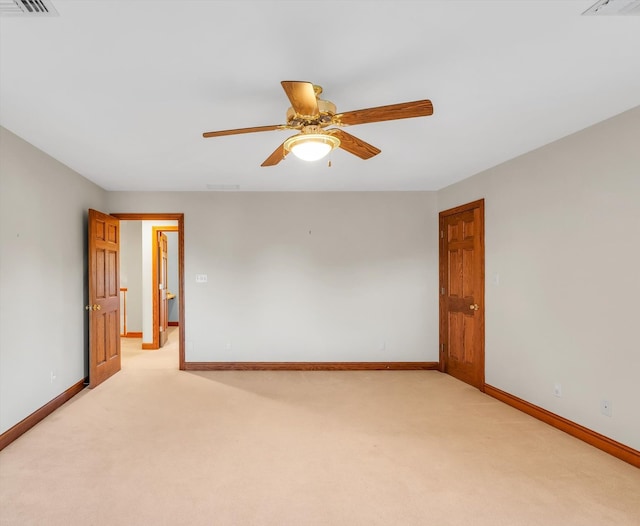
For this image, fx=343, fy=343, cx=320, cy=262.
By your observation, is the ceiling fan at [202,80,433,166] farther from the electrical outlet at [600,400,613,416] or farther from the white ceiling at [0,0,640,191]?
the electrical outlet at [600,400,613,416]

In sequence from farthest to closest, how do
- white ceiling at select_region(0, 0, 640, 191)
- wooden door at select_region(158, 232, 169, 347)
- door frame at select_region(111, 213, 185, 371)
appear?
1. wooden door at select_region(158, 232, 169, 347)
2. door frame at select_region(111, 213, 185, 371)
3. white ceiling at select_region(0, 0, 640, 191)

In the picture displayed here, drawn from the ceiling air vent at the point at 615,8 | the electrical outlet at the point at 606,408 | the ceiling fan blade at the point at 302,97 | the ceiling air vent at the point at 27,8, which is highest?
the ceiling air vent at the point at 615,8

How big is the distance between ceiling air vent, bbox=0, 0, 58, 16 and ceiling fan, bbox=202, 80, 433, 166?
83 cm

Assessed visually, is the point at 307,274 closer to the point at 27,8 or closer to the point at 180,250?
the point at 180,250

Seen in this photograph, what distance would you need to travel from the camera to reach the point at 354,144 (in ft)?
7.42

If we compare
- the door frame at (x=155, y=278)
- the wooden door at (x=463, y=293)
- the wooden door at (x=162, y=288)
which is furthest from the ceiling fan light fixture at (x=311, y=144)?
the wooden door at (x=162, y=288)

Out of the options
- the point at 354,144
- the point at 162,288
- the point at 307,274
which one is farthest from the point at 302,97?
the point at 162,288

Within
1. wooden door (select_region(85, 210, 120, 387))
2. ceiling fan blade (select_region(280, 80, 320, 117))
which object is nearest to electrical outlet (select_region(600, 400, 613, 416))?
ceiling fan blade (select_region(280, 80, 320, 117))

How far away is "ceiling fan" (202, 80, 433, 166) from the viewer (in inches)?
Result: 66.6

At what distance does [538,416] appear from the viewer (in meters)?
3.13

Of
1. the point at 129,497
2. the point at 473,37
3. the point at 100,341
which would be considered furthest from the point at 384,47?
the point at 100,341

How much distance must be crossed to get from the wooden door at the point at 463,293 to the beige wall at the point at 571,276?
14cm

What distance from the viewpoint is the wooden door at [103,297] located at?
156 inches

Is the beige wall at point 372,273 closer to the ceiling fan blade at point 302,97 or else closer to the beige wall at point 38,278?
the beige wall at point 38,278
